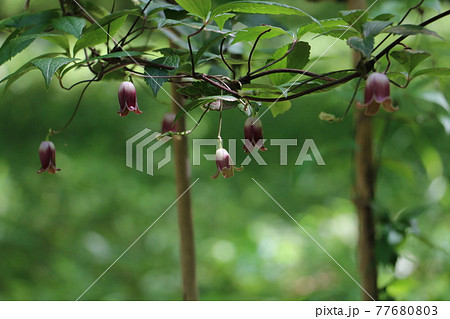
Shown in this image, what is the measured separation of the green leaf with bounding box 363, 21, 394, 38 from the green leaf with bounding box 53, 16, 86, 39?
0.25 metres

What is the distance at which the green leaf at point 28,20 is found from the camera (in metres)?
0.44

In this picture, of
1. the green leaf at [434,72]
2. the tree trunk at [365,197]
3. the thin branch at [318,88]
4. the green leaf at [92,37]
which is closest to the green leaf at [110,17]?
the green leaf at [92,37]

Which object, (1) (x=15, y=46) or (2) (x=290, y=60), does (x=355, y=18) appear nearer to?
(2) (x=290, y=60)

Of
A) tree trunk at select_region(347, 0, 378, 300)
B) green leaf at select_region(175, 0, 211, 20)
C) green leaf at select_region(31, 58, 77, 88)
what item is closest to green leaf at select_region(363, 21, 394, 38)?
green leaf at select_region(175, 0, 211, 20)

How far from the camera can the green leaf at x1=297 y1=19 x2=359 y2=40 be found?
14.1 inches

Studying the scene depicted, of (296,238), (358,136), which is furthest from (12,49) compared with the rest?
(296,238)

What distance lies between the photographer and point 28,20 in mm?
445

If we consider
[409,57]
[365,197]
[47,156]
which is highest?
[409,57]

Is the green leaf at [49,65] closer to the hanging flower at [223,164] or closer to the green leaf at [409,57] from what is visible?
the hanging flower at [223,164]

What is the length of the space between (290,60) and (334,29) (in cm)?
5

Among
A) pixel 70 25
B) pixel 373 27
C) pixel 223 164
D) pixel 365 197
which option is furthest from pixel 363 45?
pixel 365 197

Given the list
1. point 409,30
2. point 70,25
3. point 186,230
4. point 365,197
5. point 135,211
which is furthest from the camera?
point 135,211

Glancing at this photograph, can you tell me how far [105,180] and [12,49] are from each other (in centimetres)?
86

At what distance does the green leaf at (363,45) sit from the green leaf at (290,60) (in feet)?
0.25
